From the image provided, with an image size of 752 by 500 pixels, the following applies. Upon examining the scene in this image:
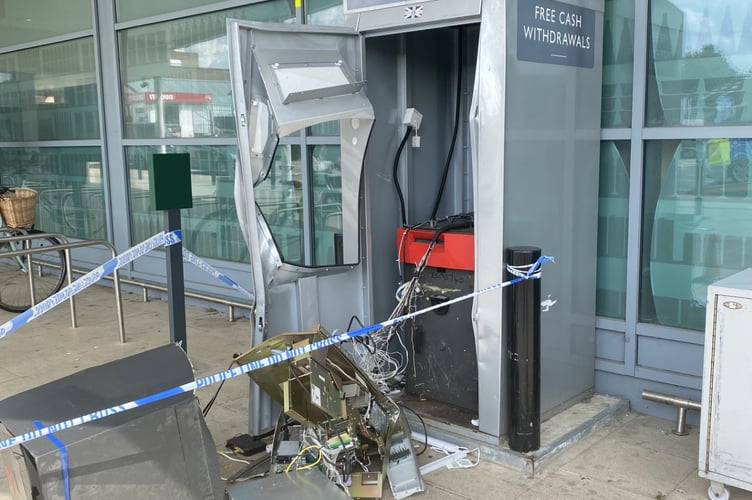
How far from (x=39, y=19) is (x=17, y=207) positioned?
2.77 meters

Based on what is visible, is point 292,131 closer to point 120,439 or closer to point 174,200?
point 174,200

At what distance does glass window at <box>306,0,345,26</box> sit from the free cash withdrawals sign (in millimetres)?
2054

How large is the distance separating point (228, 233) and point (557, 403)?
142 inches

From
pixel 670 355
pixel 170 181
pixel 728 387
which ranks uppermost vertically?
pixel 170 181

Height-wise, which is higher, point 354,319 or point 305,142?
point 305,142

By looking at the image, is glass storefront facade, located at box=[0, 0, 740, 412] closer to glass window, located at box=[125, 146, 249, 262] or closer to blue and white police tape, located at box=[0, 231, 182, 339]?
glass window, located at box=[125, 146, 249, 262]

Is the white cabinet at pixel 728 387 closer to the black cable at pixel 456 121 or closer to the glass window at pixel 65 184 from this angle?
the black cable at pixel 456 121

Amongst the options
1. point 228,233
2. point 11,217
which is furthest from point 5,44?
point 228,233

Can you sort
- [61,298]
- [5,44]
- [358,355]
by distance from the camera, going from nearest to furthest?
[358,355] → [61,298] → [5,44]

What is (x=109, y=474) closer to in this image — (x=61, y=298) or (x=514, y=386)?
(x=514, y=386)

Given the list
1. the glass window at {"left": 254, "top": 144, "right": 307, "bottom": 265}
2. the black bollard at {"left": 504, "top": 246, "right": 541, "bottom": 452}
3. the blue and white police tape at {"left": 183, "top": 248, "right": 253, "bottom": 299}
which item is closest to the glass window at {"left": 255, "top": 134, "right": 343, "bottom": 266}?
the glass window at {"left": 254, "top": 144, "right": 307, "bottom": 265}

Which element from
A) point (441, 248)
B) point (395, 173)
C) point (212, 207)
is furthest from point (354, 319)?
point (212, 207)

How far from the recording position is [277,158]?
589cm

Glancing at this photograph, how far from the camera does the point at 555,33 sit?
11.6ft
